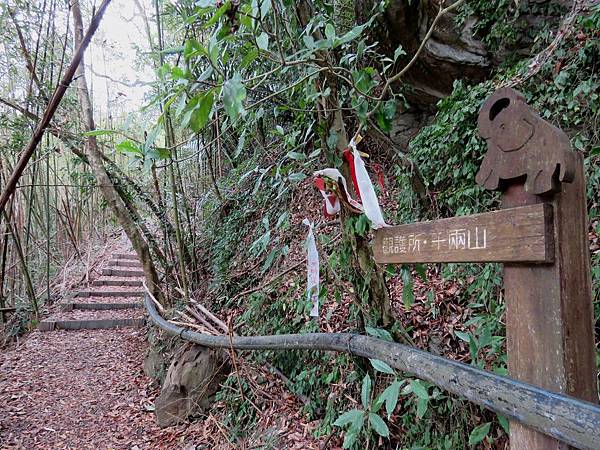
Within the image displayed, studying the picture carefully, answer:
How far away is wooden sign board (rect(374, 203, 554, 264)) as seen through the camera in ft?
2.83

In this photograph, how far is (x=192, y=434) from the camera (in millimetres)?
3059

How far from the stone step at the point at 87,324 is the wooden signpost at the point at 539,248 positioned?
5816mm

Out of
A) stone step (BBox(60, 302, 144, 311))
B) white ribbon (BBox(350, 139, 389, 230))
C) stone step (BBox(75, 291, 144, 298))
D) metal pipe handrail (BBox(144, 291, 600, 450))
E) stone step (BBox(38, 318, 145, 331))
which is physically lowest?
stone step (BBox(38, 318, 145, 331))

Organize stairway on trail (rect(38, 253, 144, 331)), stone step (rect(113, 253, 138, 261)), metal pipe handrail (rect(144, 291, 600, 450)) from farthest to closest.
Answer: stone step (rect(113, 253, 138, 261)) < stairway on trail (rect(38, 253, 144, 331)) < metal pipe handrail (rect(144, 291, 600, 450))

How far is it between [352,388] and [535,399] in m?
1.46

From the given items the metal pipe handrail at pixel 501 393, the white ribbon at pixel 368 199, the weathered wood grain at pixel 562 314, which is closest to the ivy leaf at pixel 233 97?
the white ribbon at pixel 368 199

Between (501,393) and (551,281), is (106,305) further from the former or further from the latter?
(551,281)

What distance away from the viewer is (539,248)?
2.82 ft

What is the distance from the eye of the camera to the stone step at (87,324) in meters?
5.65

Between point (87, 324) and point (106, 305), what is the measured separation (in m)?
0.76

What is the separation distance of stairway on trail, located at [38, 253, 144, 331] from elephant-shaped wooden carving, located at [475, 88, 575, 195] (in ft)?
19.3

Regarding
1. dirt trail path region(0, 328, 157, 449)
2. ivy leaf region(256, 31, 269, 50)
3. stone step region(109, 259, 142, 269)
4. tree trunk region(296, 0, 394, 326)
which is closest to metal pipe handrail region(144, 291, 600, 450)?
tree trunk region(296, 0, 394, 326)

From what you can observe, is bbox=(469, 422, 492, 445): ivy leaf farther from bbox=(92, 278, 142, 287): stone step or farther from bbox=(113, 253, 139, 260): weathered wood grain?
bbox=(113, 253, 139, 260): weathered wood grain

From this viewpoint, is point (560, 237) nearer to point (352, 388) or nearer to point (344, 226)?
point (344, 226)
